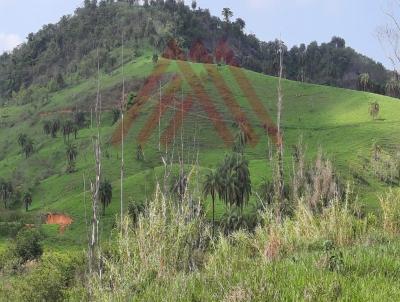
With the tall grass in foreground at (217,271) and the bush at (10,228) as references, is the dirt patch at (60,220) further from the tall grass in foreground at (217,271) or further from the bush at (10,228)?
the tall grass in foreground at (217,271)

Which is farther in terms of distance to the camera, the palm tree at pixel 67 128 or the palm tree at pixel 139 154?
the palm tree at pixel 67 128

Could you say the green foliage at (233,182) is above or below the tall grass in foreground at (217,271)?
below

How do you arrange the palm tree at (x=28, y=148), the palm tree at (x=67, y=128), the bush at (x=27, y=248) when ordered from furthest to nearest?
the palm tree at (x=67, y=128) < the palm tree at (x=28, y=148) < the bush at (x=27, y=248)

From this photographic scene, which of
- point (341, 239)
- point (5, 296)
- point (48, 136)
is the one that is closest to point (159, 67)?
point (48, 136)

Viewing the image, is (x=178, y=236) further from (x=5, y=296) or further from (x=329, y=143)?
(x=329, y=143)

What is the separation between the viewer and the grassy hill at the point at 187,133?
10175 cm

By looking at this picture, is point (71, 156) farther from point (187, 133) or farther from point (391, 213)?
point (391, 213)

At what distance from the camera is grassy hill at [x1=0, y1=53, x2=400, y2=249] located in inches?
4006

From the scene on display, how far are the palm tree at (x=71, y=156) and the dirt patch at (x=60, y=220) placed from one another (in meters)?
24.8

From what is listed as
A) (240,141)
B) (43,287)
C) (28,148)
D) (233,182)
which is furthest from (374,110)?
(43,287)

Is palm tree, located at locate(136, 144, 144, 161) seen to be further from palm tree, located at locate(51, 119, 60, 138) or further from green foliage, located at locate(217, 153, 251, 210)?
green foliage, located at locate(217, 153, 251, 210)

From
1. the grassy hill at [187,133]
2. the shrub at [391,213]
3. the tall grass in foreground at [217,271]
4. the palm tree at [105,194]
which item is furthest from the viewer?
the grassy hill at [187,133]

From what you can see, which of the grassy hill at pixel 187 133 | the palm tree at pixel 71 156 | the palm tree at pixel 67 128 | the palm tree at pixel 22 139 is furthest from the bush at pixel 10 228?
the palm tree at pixel 22 139

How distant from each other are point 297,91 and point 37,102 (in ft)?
298
